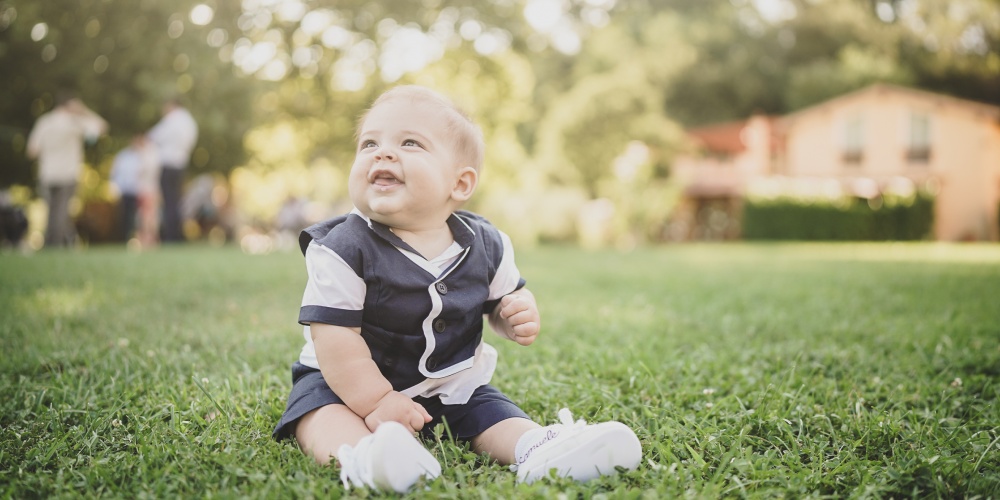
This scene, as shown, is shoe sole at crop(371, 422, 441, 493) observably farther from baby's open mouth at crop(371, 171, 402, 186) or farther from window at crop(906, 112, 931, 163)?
window at crop(906, 112, 931, 163)

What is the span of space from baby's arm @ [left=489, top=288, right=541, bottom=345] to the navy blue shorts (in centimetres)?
20

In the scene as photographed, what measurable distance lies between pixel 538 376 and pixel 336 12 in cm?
1917

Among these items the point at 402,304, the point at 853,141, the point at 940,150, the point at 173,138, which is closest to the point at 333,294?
the point at 402,304

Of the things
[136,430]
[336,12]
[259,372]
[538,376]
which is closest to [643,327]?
[538,376]

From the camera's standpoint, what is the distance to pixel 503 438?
6.34 feet

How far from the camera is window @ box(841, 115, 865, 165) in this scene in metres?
29.8

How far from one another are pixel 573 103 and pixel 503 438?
92.2ft

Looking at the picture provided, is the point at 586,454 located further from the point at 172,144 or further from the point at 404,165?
the point at 172,144

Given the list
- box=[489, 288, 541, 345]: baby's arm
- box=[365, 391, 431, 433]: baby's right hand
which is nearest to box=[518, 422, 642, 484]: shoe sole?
box=[365, 391, 431, 433]: baby's right hand

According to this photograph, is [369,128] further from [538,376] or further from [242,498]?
[538,376]

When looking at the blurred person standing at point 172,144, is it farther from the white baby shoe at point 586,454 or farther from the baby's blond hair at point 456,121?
the white baby shoe at point 586,454

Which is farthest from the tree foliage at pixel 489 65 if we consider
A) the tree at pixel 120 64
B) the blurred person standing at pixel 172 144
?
the blurred person standing at pixel 172 144

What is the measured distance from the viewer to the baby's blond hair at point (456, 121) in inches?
79.7

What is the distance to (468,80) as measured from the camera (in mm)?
23516
